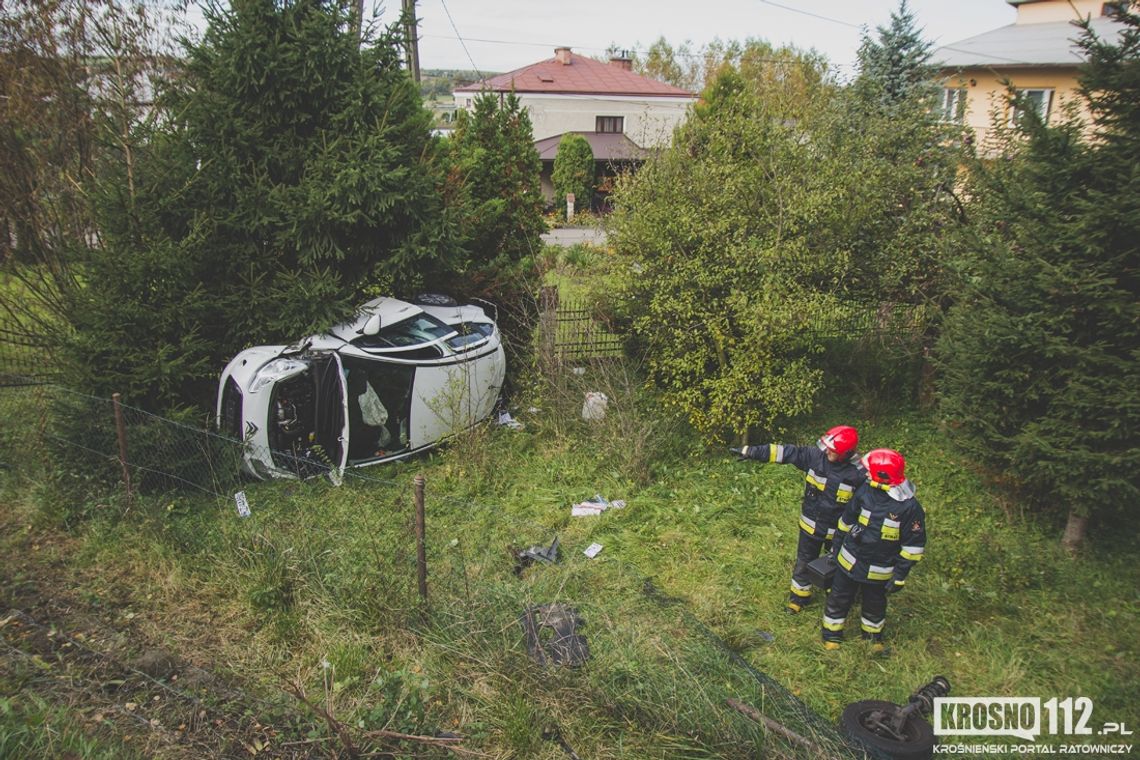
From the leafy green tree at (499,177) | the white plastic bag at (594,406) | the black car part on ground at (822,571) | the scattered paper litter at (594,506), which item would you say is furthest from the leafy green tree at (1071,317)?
the leafy green tree at (499,177)

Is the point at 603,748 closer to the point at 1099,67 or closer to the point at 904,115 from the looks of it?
the point at 1099,67

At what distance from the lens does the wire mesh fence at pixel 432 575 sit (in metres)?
4.32

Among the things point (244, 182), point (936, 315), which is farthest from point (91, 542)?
point (936, 315)

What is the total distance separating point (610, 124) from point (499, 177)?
3058 cm

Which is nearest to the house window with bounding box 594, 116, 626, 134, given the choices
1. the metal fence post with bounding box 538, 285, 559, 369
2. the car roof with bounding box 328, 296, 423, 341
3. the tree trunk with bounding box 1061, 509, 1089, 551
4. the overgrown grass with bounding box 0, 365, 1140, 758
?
the metal fence post with bounding box 538, 285, 559, 369

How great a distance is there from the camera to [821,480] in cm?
588

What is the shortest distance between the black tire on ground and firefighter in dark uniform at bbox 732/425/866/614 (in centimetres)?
144

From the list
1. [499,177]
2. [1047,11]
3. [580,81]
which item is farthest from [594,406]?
[580,81]

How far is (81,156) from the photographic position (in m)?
9.05

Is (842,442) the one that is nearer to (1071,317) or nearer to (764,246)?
(1071,317)

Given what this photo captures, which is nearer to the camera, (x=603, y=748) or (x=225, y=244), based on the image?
(x=603, y=748)

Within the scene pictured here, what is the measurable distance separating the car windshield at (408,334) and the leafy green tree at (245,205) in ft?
1.70

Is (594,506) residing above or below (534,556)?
below

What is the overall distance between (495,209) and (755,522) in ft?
20.1
